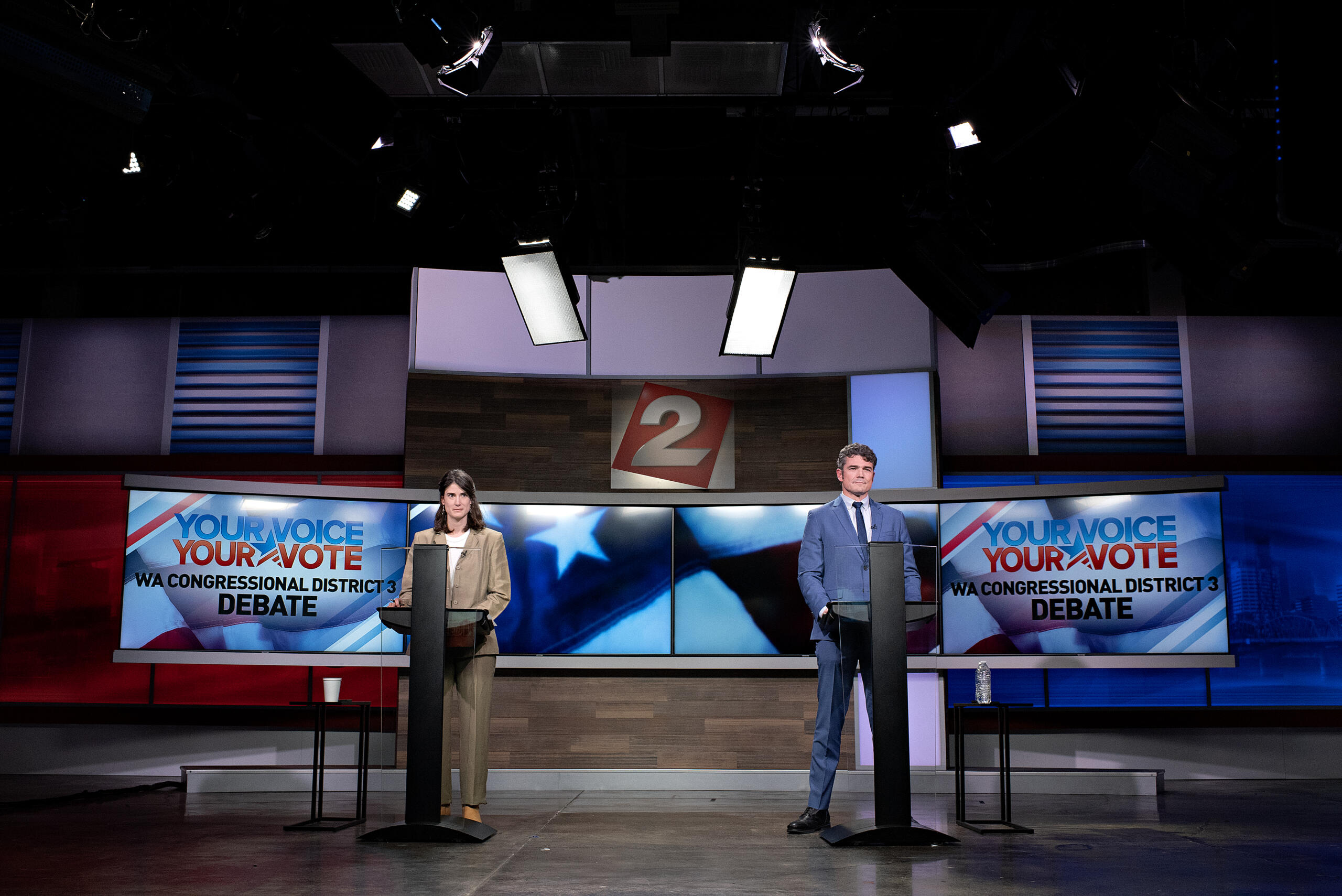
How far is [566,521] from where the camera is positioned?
20.7 ft

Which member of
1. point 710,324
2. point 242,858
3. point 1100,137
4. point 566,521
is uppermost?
point 1100,137

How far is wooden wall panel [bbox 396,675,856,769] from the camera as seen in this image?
6152 millimetres

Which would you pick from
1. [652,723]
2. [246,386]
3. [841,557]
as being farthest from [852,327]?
[246,386]

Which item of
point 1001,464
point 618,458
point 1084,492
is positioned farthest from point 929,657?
point 618,458

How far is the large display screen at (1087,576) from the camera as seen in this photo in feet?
18.9

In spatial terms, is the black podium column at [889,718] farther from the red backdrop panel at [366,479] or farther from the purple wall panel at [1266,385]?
the purple wall panel at [1266,385]

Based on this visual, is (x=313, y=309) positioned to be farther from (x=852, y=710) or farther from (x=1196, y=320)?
(x=1196, y=320)

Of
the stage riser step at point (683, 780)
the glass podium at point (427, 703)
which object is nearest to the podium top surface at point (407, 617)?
the glass podium at point (427, 703)

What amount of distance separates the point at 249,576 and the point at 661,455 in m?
2.69

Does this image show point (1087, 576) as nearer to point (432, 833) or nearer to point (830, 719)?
point (830, 719)

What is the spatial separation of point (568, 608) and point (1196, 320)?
208 inches

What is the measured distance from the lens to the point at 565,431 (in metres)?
6.60

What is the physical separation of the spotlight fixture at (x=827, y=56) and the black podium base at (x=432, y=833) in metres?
3.72

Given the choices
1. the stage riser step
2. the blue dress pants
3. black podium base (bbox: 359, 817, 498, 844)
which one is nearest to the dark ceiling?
the blue dress pants
